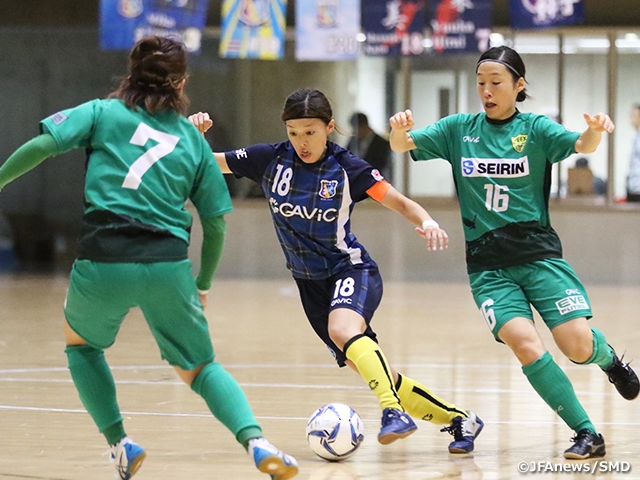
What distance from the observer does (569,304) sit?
14.8ft

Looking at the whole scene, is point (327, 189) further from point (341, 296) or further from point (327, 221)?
point (341, 296)

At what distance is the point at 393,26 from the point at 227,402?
952 centimetres

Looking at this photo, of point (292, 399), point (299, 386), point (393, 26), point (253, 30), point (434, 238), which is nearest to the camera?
point (434, 238)

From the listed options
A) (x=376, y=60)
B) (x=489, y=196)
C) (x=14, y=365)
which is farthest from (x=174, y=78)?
(x=376, y=60)

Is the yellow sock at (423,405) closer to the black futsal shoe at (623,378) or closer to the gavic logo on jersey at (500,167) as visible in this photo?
the black futsal shoe at (623,378)

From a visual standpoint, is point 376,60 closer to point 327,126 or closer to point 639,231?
point 639,231

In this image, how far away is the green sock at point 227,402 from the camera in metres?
3.52

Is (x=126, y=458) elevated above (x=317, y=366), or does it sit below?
above

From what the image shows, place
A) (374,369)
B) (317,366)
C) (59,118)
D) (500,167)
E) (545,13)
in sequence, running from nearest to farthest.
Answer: (59,118)
(374,369)
(500,167)
(317,366)
(545,13)

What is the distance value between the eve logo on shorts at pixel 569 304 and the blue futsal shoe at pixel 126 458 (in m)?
1.93

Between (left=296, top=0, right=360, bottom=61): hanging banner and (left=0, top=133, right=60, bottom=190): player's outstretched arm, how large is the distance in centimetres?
911

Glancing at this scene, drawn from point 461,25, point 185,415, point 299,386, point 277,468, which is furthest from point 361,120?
point 277,468

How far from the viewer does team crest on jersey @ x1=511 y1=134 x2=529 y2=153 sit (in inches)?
183

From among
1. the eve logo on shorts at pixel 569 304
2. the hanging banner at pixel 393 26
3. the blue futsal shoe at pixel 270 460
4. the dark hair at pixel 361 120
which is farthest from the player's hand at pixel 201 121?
the dark hair at pixel 361 120
